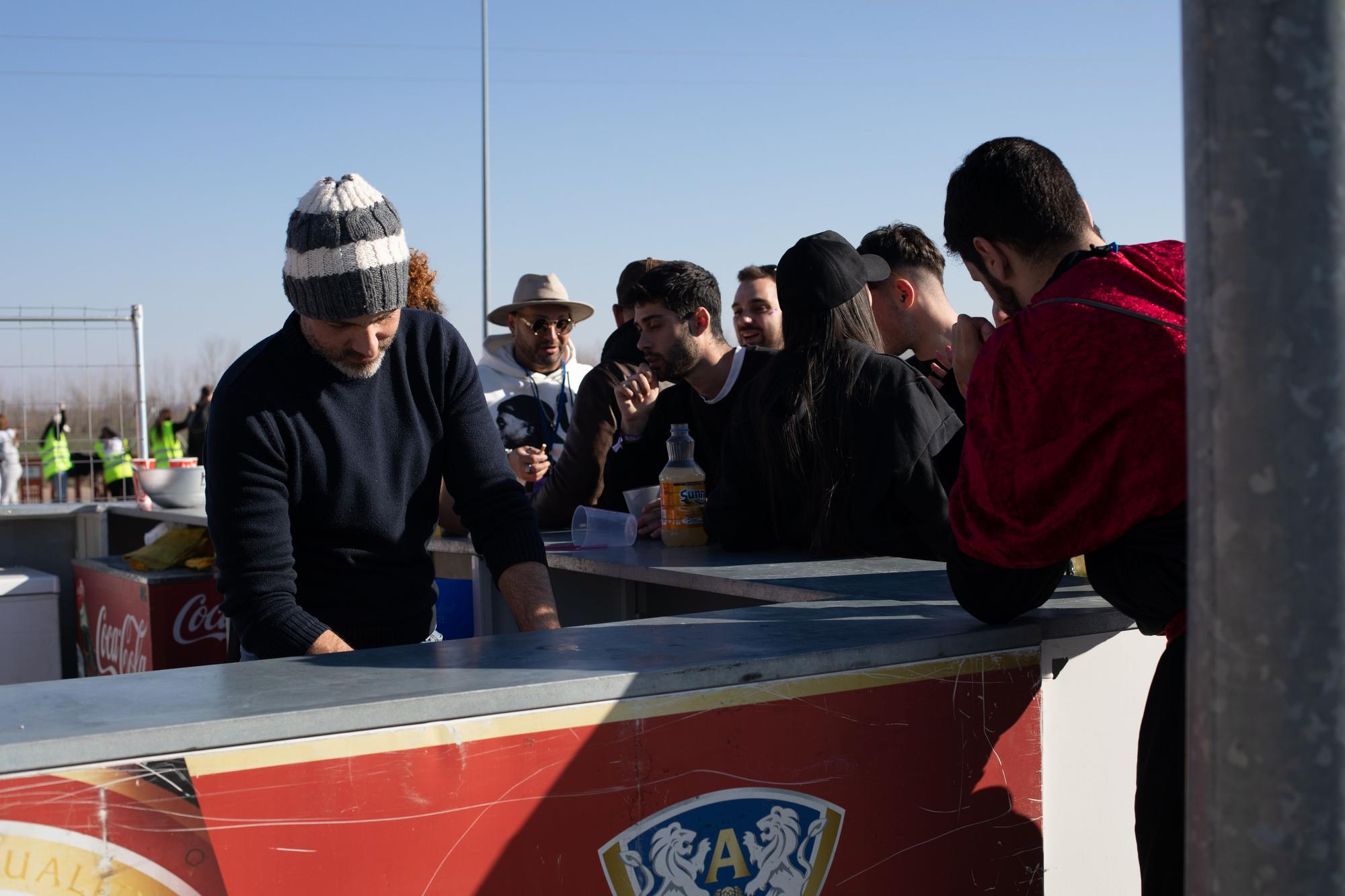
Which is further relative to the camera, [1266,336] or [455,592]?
[455,592]

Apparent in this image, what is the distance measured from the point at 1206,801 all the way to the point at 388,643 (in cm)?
178

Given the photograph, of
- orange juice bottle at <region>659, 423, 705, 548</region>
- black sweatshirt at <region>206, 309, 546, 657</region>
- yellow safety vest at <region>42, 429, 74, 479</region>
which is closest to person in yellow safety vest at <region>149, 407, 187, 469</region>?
yellow safety vest at <region>42, 429, 74, 479</region>

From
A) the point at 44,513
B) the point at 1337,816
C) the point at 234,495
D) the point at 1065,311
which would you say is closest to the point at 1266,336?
the point at 1337,816

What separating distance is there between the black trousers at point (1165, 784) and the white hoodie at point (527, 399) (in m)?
3.69

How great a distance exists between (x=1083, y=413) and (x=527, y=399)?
3.92 m

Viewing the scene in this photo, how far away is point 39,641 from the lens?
5.74 m

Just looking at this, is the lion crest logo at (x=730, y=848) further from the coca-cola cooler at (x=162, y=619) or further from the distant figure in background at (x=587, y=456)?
the coca-cola cooler at (x=162, y=619)

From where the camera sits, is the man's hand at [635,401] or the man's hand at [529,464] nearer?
the man's hand at [635,401]

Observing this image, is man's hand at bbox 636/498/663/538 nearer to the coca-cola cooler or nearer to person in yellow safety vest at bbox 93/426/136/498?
the coca-cola cooler

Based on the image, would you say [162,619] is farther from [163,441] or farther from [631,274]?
[163,441]

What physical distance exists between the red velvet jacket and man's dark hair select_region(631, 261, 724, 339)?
2272mm

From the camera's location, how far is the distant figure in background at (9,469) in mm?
13430

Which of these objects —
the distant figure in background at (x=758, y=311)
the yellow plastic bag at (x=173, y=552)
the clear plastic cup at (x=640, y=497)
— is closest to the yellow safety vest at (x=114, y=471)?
the yellow plastic bag at (x=173, y=552)

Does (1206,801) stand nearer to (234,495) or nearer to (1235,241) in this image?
(1235,241)
